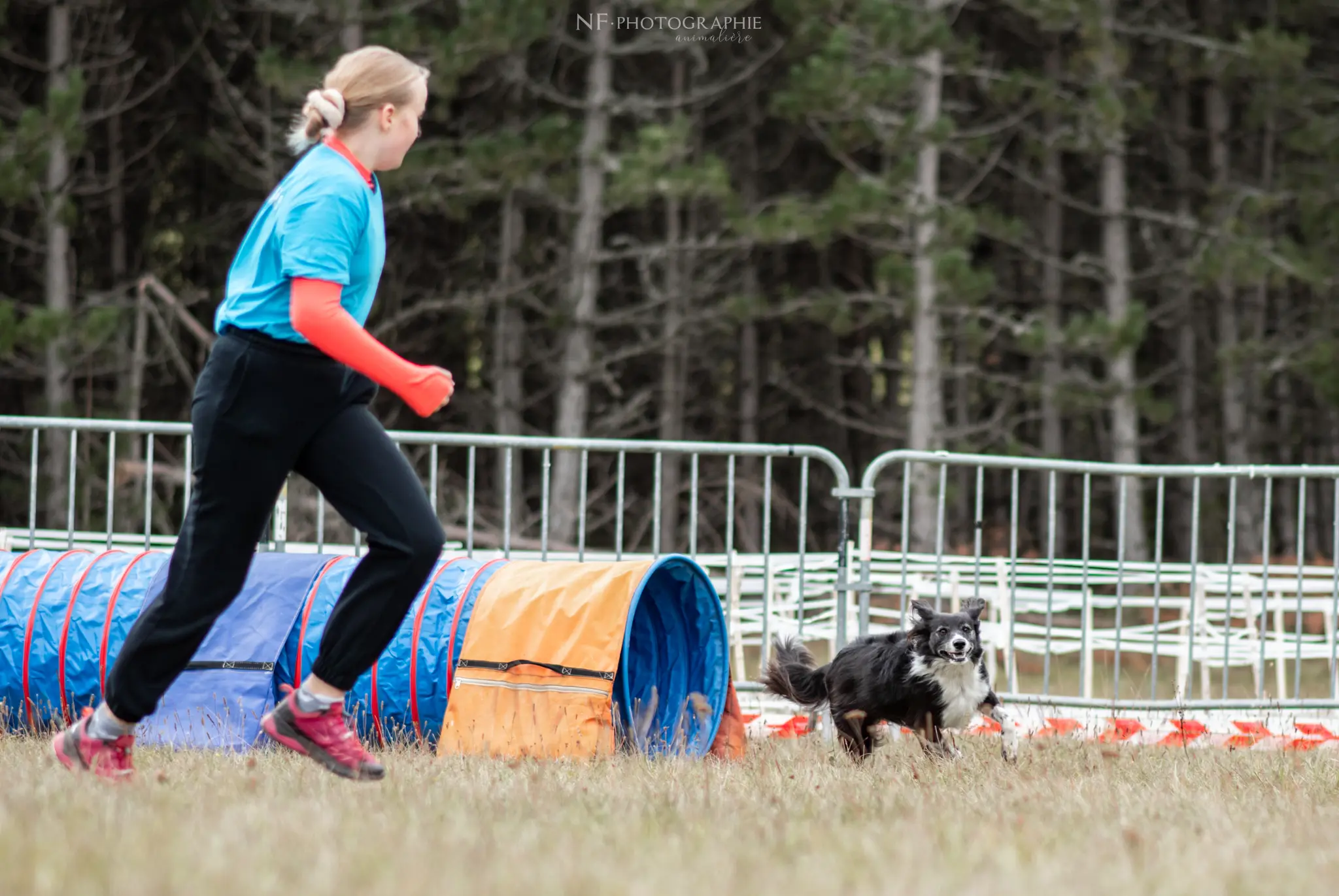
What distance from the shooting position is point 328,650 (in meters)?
3.81

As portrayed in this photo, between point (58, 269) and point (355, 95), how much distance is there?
1556 cm

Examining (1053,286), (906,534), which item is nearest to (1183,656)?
(906,534)

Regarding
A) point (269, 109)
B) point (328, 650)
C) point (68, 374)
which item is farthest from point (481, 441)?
point (269, 109)

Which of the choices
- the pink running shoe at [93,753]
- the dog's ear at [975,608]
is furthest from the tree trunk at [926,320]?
the pink running shoe at [93,753]

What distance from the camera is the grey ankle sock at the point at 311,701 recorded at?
3764 mm

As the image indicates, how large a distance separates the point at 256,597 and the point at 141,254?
17.4m

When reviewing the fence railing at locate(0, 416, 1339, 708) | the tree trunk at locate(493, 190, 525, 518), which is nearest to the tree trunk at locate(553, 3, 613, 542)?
the fence railing at locate(0, 416, 1339, 708)

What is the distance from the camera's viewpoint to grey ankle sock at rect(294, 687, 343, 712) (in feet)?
12.3

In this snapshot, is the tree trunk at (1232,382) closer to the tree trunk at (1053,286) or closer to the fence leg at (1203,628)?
the tree trunk at (1053,286)

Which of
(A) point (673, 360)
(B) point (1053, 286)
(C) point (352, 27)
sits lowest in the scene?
(A) point (673, 360)

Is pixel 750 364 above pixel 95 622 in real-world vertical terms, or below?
above

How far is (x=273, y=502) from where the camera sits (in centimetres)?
368

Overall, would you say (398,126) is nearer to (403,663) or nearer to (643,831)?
(643,831)

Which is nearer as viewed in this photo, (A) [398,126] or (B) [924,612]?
(A) [398,126]
